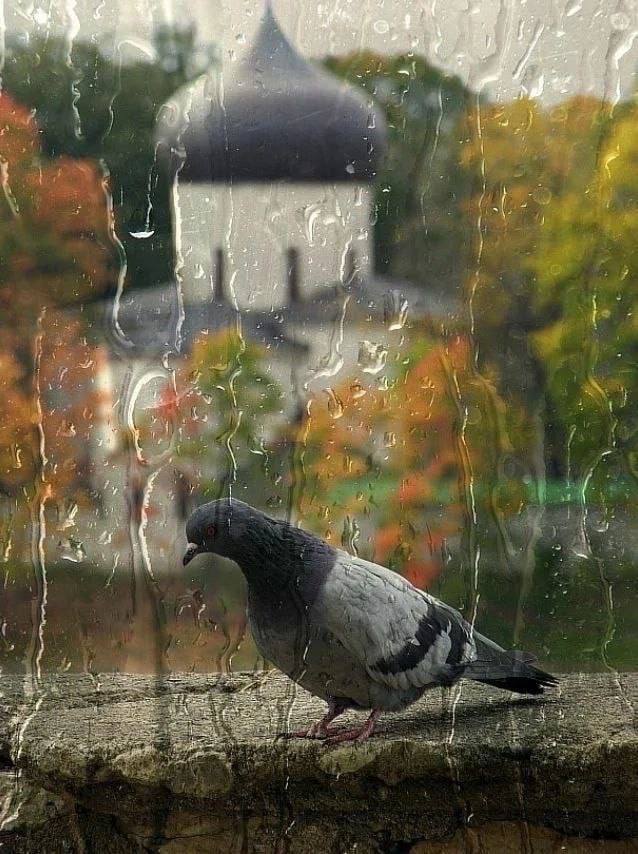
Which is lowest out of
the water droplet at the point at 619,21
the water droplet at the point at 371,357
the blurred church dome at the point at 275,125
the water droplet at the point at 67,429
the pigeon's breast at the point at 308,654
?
the pigeon's breast at the point at 308,654

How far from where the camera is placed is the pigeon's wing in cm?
109

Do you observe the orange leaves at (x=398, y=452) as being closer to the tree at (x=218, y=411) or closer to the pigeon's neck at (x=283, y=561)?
the tree at (x=218, y=411)

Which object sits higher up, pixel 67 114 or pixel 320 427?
pixel 67 114

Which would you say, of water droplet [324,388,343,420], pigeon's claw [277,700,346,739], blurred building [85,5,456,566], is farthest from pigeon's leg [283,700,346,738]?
water droplet [324,388,343,420]

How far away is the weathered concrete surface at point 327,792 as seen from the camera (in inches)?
42.8

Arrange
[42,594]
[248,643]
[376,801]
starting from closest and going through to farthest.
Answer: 1. [376,801]
2. [248,643]
3. [42,594]

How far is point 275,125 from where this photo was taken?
1459mm

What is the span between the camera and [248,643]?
1.42 metres

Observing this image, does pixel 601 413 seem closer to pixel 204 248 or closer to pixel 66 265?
pixel 204 248

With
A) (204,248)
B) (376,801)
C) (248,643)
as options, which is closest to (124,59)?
(204,248)

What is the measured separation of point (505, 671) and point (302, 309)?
2.03 feet

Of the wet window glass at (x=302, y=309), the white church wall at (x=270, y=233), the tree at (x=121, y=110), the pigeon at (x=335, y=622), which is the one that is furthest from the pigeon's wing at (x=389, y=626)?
the tree at (x=121, y=110)

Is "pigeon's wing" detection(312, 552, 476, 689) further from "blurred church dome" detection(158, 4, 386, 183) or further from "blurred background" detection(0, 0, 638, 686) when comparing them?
"blurred church dome" detection(158, 4, 386, 183)

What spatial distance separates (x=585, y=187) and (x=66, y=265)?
849mm
